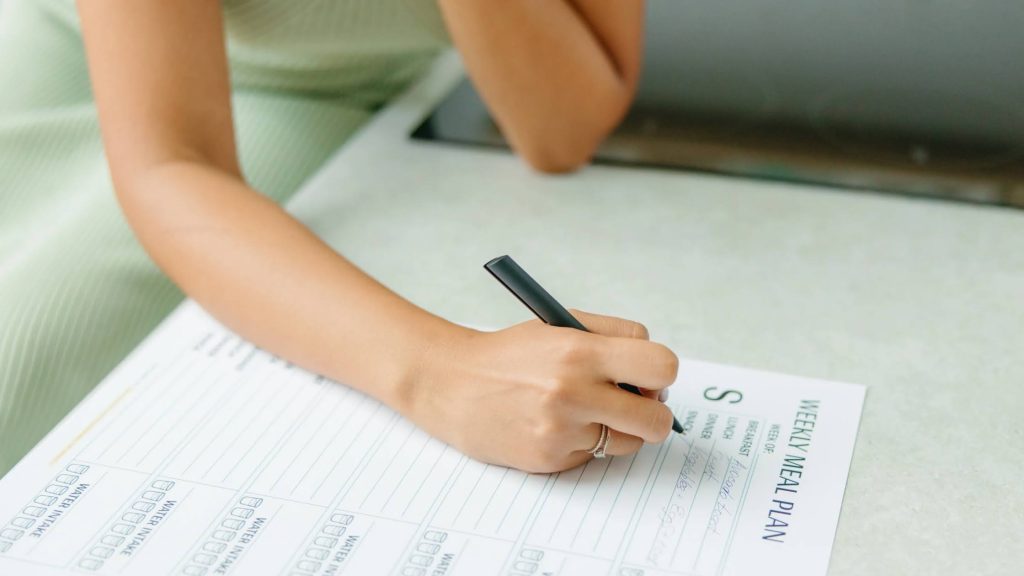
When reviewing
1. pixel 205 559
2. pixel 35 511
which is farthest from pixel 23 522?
pixel 205 559

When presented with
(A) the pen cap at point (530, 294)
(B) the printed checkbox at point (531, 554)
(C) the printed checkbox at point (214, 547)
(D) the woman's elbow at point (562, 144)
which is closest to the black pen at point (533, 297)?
(A) the pen cap at point (530, 294)

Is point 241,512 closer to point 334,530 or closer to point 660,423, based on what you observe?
point 334,530

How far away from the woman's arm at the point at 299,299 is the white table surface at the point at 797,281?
0.10 m

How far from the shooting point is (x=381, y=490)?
0.68 m

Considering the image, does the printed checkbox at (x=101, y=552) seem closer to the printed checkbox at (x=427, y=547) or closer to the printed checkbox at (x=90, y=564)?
→ the printed checkbox at (x=90, y=564)

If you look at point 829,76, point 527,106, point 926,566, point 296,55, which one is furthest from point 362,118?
point 926,566

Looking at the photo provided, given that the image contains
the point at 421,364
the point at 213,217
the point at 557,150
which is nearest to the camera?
the point at 421,364

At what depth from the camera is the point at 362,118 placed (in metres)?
1.19

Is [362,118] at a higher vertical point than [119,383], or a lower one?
lower

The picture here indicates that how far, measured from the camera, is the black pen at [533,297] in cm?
69

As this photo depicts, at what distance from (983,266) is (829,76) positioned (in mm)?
319

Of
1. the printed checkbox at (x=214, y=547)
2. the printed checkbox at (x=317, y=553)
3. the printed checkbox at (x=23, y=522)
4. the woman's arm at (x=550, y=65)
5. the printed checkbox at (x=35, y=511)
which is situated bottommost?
the woman's arm at (x=550, y=65)

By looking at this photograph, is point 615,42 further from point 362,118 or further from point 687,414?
point 687,414

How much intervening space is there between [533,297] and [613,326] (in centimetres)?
5
